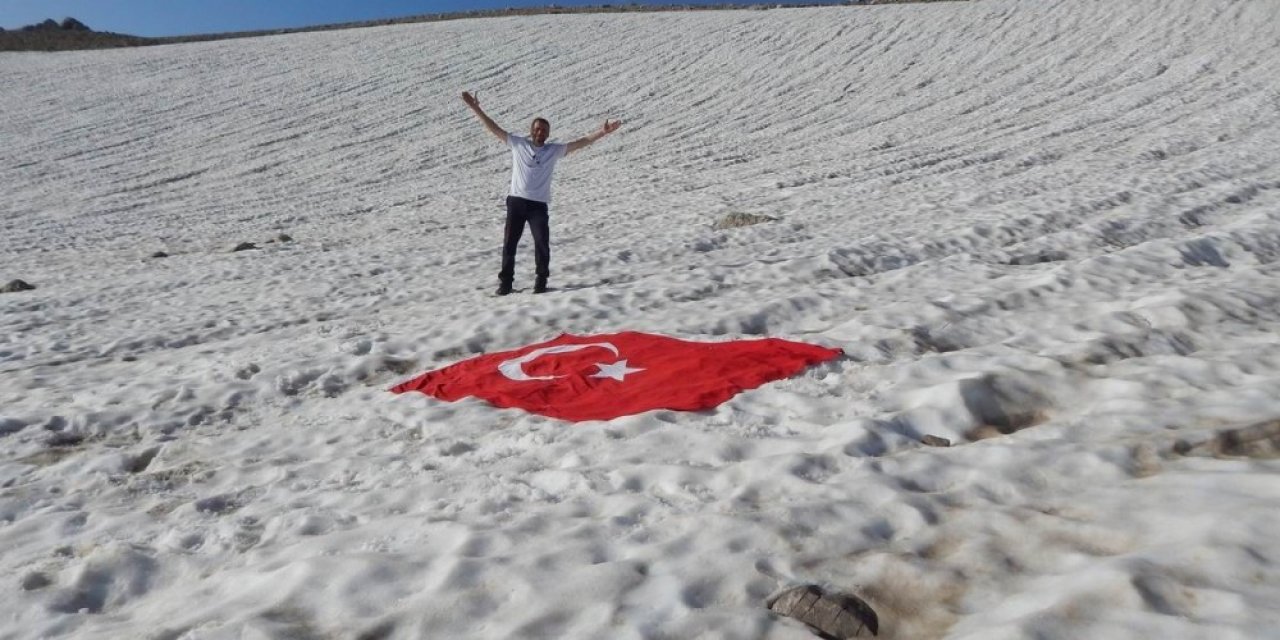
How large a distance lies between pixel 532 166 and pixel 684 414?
11.1 feet

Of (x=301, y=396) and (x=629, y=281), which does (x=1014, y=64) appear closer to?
(x=629, y=281)

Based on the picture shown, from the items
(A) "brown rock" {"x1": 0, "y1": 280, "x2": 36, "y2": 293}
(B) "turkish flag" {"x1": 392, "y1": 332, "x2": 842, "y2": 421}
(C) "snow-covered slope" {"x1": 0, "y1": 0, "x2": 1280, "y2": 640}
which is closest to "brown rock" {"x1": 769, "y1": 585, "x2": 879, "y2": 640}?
(C) "snow-covered slope" {"x1": 0, "y1": 0, "x2": 1280, "y2": 640}

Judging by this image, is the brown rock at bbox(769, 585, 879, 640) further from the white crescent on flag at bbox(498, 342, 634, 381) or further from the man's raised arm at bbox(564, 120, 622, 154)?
the man's raised arm at bbox(564, 120, 622, 154)

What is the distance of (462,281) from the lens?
8.74m

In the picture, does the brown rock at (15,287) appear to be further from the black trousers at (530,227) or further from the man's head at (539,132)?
the man's head at (539,132)

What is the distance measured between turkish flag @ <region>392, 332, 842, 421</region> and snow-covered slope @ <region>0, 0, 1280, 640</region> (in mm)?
192

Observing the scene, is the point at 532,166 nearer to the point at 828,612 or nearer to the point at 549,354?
the point at 549,354

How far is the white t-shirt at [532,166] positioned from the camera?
284 inches

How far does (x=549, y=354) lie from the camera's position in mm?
5816

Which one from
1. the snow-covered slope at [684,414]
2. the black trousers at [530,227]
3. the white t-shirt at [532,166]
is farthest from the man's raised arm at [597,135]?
the snow-covered slope at [684,414]

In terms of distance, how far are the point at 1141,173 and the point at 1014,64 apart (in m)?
13.6

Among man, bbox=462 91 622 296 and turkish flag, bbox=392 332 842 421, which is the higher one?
man, bbox=462 91 622 296

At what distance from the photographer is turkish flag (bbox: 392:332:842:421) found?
477 cm

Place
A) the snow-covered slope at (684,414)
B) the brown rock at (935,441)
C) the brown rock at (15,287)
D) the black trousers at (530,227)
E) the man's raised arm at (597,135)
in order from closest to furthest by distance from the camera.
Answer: the snow-covered slope at (684,414) < the brown rock at (935,441) < the man's raised arm at (597,135) < the black trousers at (530,227) < the brown rock at (15,287)
